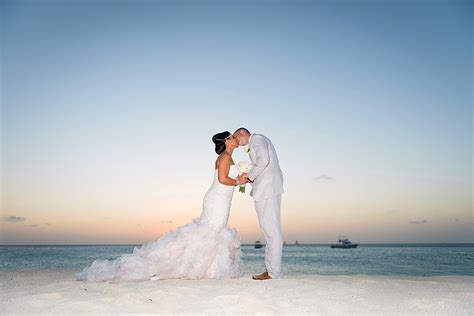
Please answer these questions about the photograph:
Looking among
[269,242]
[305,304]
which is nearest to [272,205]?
[269,242]

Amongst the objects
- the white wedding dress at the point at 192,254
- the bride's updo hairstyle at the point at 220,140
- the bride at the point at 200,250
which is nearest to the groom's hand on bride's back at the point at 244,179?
the bride at the point at 200,250

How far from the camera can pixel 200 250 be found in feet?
20.3

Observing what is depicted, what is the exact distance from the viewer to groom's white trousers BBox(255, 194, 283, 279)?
5949 millimetres

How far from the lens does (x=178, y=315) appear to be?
3.59 m

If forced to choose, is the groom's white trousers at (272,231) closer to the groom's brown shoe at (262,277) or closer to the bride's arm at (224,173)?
the groom's brown shoe at (262,277)

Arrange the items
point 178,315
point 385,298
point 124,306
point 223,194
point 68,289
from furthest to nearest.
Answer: point 223,194
point 68,289
point 385,298
point 124,306
point 178,315

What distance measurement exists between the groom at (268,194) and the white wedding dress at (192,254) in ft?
1.79

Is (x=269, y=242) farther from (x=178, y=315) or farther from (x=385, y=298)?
(x=178, y=315)

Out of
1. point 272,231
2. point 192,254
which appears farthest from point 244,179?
point 192,254

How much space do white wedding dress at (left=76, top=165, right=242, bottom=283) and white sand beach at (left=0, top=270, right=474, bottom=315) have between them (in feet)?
1.20

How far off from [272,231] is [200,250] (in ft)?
4.07

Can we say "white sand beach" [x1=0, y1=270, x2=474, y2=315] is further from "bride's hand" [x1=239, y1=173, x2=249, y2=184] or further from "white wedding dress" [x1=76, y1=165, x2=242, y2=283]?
"bride's hand" [x1=239, y1=173, x2=249, y2=184]

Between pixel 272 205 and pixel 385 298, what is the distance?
89.2 inches

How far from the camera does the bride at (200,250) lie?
226 inches
